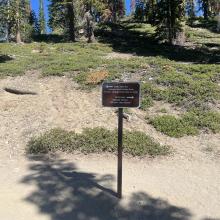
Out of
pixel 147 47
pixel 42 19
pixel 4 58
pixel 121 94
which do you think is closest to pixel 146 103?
pixel 121 94

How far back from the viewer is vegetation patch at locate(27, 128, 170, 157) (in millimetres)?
10750

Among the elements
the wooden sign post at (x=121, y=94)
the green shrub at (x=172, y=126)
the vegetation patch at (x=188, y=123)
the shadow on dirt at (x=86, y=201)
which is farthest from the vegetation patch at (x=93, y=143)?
the wooden sign post at (x=121, y=94)

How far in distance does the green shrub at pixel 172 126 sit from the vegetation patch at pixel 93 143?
86 centimetres

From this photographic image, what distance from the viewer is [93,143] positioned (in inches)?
433

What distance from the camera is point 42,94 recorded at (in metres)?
15.5

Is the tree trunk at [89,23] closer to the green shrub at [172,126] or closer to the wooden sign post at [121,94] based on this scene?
the green shrub at [172,126]

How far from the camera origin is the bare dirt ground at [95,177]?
7648 millimetres

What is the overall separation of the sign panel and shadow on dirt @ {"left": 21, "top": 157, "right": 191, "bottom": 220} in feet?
6.31

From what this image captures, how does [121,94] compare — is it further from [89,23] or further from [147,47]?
[89,23]

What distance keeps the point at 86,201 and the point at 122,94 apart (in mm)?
2201

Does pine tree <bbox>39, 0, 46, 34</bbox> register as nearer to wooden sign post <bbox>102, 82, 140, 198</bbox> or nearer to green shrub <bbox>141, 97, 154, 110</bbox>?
green shrub <bbox>141, 97, 154, 110</bbox>

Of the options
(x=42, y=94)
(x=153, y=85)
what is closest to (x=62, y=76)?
(x=42, y=94)

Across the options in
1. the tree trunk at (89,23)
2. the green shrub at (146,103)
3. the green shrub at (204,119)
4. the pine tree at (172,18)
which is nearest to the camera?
the green shrub at (204,119)

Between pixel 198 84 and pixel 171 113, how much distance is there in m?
2.59
